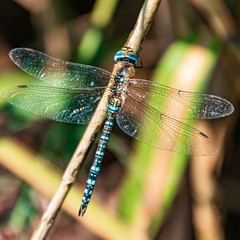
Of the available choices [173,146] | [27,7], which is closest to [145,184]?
[173,146]

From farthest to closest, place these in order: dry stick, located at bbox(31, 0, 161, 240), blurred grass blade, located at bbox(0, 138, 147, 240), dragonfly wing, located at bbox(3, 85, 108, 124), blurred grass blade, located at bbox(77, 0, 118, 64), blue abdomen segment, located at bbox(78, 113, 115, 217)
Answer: blurred grass blade, located at bbox(77, 0, 118, 64) < blurred grass blade, located at bbox(0, 138, 147, 240) < dragonfly wing, located at bbox(3, 85, 108, 124) < blue abdomen segment, located at bbox(78, 113, 115, 217) < dry stick, located at bbox(31, 0, 161, 240)

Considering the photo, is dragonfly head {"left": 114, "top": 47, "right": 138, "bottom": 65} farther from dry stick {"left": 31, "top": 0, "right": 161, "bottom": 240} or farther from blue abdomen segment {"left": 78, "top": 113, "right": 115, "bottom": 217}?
blue abdomen segment {"left": 78, "top": 113, "right": 115, "bottom": 217}

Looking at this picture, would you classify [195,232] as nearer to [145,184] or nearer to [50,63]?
[145,184]

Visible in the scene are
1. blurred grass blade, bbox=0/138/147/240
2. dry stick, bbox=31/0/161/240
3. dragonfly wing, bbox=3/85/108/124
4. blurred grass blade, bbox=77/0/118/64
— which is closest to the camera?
dry stick, bbox=31/0/161/240

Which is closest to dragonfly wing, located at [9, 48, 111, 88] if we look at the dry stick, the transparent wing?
the transparent wing

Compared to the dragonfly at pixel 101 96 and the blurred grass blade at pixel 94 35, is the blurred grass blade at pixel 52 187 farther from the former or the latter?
the blurred grass blade at pixel 94 35

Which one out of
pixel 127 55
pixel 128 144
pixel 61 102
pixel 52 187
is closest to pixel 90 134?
pixel 127 55
